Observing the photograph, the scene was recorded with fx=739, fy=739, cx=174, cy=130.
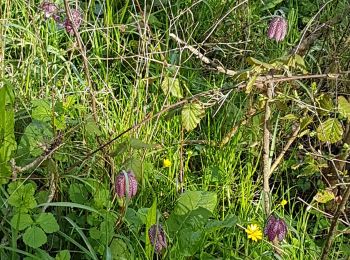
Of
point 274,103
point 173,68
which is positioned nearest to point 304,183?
point 274,103

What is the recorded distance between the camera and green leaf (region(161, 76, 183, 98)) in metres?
2.47

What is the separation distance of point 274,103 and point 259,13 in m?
1.03

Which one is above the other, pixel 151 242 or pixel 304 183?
pixel 151 242

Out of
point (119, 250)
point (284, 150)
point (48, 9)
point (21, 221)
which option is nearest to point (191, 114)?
point (284, 150)

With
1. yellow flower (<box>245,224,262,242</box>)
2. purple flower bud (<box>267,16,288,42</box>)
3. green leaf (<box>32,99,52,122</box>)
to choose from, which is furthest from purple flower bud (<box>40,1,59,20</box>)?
yellow flower (<box>245,224,262,242</box>)

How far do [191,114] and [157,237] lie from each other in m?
0.52

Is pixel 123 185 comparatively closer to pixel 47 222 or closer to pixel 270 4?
pixel 47 222

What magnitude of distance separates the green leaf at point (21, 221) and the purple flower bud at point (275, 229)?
0.67 m

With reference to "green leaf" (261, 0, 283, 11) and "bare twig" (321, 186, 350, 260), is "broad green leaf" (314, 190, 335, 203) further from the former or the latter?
"green leaf" (261, 0, 283, 11)

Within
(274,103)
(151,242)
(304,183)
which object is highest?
(274,103)

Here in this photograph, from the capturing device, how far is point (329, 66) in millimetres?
2680

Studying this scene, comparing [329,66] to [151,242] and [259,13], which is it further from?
[151,242]

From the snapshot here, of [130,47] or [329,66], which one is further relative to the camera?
[130,47]

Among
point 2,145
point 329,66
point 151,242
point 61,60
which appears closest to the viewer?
point 151,242
